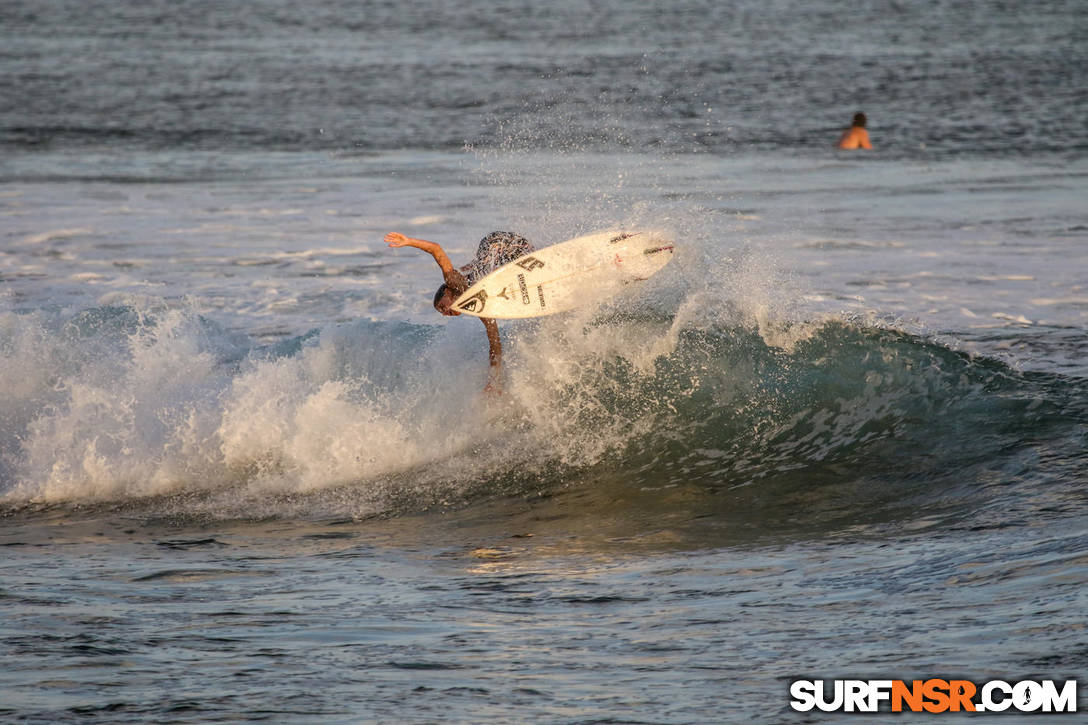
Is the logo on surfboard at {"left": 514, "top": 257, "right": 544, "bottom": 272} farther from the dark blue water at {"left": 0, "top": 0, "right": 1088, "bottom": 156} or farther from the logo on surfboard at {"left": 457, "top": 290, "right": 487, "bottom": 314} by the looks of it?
the dark blue water at {"left": 0, "top": 0, "right": 1088, "bottom": 156}

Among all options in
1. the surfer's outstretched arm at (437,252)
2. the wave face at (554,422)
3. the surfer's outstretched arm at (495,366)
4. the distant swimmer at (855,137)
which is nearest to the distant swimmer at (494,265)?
the surfer's outstretched arm at (495,366)

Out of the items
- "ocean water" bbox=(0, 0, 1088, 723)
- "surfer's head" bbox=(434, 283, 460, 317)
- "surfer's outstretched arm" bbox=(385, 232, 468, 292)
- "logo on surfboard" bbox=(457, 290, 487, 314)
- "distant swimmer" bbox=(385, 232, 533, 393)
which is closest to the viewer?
"ocean water" bbox=(0, 0, 1088, 723)

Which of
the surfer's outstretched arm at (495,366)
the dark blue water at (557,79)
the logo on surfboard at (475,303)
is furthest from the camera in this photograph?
the dark blue water at (557,79)

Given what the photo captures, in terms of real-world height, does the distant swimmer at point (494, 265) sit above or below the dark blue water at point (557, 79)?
below

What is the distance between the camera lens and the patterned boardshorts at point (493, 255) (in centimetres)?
1187

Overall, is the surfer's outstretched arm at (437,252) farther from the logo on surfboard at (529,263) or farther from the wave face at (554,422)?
the wave face at (554,422)

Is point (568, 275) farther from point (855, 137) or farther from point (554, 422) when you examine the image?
point (855, 137)

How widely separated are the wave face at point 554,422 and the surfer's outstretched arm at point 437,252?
1.26 m

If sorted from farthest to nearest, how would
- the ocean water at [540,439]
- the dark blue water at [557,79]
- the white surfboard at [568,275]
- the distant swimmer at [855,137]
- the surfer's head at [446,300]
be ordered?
the dark blue water at [557,79]
the distant swimmer at [855,137]
the white surfboard at [568,275]
the surfer's head at [446,300]
the ocean water at [540,439]

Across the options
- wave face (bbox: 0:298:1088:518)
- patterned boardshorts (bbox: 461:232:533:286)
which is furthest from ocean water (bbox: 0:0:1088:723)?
patterned boardshorts (bbox: 461:232:533:286)

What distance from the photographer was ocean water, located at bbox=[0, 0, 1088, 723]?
22.3 ft

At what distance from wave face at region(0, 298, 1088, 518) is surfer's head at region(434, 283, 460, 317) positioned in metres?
1.15

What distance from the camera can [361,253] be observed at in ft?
65.5

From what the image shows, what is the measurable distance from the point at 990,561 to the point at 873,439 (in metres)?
3.48
